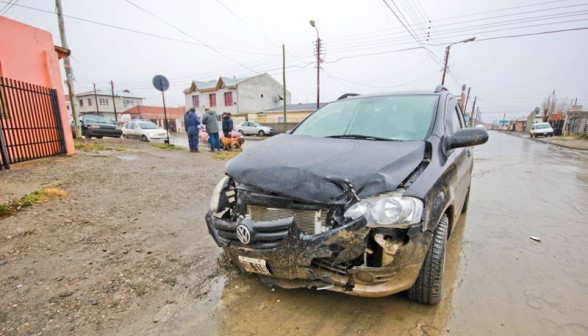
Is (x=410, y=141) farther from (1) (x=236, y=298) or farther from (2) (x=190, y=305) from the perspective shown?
(2) (x=190, y=305)

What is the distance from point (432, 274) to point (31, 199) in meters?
5.22

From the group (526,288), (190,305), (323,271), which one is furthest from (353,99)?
(190,305)

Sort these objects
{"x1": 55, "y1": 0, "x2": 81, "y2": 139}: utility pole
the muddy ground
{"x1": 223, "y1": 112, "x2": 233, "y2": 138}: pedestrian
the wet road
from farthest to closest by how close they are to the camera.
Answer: {"x1": 55, "y1": 0, "x2": 81, "y2": 139}: utility pole, {"x1": 223, "y1": 112, "x2": 233, "y2": 138}: pedestrian, the muddy ground, the wet road

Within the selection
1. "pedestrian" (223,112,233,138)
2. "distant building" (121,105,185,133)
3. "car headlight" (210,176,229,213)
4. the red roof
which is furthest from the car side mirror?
the red roof

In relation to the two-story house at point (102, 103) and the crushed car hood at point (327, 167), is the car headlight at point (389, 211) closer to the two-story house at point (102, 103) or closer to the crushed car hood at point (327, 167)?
the crushed car hood at point (327, 167)

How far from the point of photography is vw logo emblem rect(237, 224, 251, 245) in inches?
69.6

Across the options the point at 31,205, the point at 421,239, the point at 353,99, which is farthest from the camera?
the point at 31,205

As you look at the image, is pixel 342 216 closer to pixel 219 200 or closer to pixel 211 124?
pixel 219 200

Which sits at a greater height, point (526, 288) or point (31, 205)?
point (31, 205)

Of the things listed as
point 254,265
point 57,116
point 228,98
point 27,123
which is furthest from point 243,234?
point 228,98

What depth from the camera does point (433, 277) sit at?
6.37 feet

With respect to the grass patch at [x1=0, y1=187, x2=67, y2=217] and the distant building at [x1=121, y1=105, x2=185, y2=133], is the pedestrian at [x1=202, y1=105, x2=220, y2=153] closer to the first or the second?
the grass patch at [x1=0, y1=187, x2=67, y2=217]

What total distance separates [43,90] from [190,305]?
25.3 feet

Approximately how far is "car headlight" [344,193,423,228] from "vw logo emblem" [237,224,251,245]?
637 millimetres
